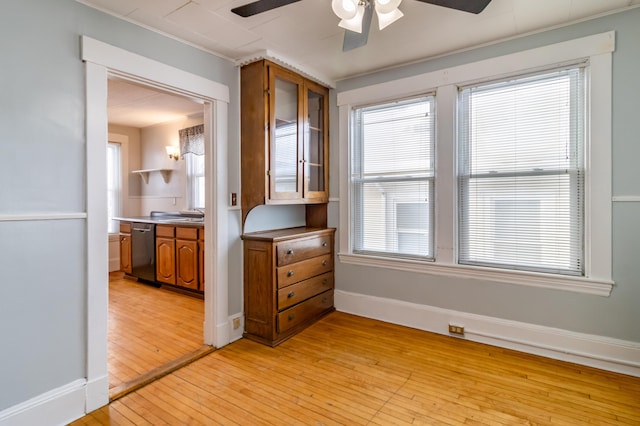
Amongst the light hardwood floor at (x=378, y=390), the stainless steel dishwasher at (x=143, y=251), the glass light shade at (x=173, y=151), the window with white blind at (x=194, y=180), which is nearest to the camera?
the light hardwood floor at (x=378, y=390)

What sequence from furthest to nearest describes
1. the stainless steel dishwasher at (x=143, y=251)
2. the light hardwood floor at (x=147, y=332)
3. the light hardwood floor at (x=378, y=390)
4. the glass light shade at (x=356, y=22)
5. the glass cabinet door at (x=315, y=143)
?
the stainless steel dishwasher at (x=143, y=251)
the glass cabinet door at (x=315, y=143)
the light hardwood floor at (x=147, y=332)
the light hardwood floor at (x=378, y=390)
the glass light shade at (x=356, y=22)

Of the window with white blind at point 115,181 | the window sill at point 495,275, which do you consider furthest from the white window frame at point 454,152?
the window with white blind at point 115,181

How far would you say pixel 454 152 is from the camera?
114 inches

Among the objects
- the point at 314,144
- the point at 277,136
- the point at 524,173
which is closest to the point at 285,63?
the point at 277,136

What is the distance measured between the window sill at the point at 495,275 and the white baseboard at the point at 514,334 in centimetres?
32

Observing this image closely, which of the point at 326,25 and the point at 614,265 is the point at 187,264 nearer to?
the point at 326,25

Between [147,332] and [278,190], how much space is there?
5.81ft

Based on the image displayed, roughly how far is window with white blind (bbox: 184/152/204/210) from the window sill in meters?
A: 2.65

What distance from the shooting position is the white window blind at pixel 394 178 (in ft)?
10.1

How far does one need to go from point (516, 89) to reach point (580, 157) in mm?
696

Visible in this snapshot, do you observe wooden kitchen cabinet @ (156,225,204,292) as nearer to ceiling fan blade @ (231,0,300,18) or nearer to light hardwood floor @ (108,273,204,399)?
light hardwood floor @ (108,273,204,399)

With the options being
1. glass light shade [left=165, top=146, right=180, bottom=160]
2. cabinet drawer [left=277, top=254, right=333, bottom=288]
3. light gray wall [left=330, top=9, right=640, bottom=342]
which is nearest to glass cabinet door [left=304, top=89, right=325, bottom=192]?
cabinet drawer [left=277, top=254, right=333, bottom=288]

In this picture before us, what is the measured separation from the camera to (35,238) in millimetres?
1815

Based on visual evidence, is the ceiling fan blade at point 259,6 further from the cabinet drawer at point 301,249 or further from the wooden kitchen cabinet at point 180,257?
the wooden kitchen cabinet at point 180,257
